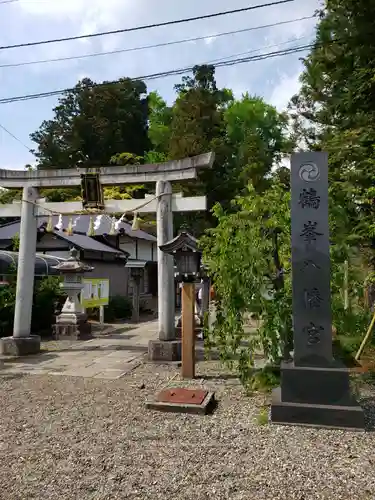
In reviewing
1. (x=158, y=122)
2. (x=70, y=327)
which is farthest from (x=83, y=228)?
(x=158, y=122)

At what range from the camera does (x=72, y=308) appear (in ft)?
42.4

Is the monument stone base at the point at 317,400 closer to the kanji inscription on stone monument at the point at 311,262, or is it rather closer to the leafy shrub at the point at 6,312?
the kanji inscription on stone monument at the point at 311,262

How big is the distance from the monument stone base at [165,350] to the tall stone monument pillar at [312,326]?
3630 mm

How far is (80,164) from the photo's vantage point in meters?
35.3

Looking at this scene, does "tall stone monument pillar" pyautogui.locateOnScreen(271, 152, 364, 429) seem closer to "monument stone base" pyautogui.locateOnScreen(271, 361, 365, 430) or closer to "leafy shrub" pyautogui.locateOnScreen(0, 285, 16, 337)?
"monument stone base" pyautogui.locateOnScreen(271, 361, 365, 430)

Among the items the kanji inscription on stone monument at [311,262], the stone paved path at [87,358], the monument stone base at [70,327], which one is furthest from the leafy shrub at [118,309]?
the kanji inscription on stone monument at [311,262]

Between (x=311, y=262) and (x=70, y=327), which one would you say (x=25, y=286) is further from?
(x=311, y=262)

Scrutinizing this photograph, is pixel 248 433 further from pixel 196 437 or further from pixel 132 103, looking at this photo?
pixel 132 103

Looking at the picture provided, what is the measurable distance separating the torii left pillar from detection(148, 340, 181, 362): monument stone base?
2.94m

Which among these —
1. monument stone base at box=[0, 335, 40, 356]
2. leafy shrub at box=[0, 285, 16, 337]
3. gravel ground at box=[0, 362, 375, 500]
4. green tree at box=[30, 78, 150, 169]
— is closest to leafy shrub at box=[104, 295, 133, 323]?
leafy shrub at box=[0, 285, 16, 337]

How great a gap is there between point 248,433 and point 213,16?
22.9 ft

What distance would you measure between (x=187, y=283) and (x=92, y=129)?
31.3 metres

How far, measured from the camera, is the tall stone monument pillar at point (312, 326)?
4.75 metres

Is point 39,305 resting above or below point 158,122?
below
